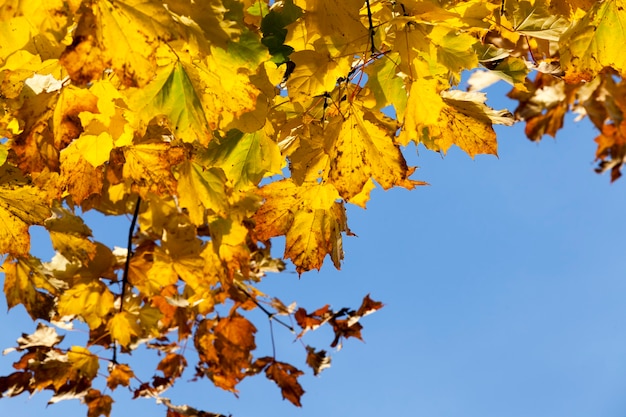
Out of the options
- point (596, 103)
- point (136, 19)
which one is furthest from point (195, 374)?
point (596, 103)

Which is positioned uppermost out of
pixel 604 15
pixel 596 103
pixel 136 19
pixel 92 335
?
pixel 596 103

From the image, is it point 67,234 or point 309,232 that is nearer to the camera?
point 309,232

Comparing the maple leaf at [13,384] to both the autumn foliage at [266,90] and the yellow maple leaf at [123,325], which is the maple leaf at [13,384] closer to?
the yellow maple leaf at [123,325]

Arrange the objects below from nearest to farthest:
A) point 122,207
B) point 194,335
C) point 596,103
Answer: point 122,207 → point 194,335 → point 596,103

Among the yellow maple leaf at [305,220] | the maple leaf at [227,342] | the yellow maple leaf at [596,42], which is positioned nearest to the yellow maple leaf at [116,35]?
the yellow maple leaf at [305,220]

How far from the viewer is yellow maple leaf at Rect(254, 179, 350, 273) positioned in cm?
153

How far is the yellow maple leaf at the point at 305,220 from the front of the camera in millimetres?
1530

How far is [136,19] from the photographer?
0.93 meters

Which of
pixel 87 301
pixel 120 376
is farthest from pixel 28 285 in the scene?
pixel 120 376

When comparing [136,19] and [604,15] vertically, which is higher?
[604,15]

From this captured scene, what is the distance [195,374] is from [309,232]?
2960 mm

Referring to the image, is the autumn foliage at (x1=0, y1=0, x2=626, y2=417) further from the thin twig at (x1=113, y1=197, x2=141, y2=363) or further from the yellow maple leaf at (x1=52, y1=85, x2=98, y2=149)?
the thin twig at (x1=113, y1=197, x2=141, y2=363)

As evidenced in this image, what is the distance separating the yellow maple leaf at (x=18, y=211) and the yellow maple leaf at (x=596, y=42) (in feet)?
4.69

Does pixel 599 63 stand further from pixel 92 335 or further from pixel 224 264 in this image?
pixel 92 335
